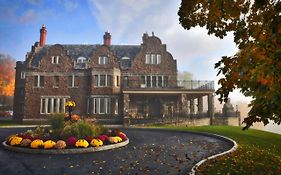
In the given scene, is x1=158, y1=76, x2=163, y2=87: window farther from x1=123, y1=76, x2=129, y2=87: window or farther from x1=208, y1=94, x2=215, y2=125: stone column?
x1=208, y1=94, x2=215, y2=125: stone column

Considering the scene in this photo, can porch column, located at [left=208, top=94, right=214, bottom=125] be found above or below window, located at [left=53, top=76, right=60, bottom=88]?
below

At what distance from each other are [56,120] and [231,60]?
13800 millimetres

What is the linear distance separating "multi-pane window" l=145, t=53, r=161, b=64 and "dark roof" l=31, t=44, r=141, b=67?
235 centimetres

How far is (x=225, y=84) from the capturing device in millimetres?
5480

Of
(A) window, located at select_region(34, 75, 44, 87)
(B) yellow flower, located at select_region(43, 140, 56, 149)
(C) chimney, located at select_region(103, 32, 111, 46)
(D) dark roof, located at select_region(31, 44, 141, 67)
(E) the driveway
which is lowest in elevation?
(E) the driveway

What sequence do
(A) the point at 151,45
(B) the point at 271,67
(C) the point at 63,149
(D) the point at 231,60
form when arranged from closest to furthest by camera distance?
(B) the point at 271,67, (D) the point at 231,60, (C) the point at 63,149, (A) the point at 151,45

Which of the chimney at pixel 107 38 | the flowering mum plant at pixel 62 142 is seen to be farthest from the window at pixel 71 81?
the flowering mum plant at pixel 62 142

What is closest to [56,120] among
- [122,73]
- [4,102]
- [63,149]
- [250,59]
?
[63,149]

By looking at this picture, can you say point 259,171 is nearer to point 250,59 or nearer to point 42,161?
point 250,59

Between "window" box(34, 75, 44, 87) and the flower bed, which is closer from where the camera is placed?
the flower bed

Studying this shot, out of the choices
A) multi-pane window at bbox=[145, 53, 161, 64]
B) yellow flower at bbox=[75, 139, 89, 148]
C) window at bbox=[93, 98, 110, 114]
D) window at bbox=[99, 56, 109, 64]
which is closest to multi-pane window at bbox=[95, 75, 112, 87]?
window at bbox=[93, 98, 110, 114]

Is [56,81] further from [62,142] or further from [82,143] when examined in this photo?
[82,143]

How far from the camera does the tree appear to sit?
468 centimetres

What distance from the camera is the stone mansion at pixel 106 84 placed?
31.2 m
